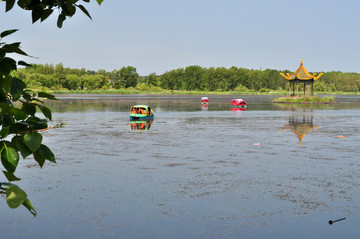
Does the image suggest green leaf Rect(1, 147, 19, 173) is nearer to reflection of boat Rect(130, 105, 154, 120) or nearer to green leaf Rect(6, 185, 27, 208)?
green leaf Rect(6, 185, 27, 208)

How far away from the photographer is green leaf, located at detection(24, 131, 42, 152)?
6.32 feet

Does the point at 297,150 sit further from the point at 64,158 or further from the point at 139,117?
the point at 139,117

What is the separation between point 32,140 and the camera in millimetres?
1936

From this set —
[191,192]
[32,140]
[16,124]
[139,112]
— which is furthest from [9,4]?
[139,112]

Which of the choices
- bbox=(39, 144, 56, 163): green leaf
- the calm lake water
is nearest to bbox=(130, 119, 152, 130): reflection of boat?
the calm lake water

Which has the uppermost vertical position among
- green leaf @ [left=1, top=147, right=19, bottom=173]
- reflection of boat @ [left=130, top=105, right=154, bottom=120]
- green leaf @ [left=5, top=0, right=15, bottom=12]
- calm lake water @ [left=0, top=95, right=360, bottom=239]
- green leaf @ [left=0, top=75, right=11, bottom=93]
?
green leaf @ [left=5, top=0, right=15, bottom=12]

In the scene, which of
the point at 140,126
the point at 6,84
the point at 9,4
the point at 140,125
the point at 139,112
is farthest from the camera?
the point at 139,112

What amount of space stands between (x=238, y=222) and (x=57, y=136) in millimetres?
19892

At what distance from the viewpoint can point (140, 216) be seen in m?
9.95

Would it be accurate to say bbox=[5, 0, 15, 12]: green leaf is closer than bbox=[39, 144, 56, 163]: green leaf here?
No

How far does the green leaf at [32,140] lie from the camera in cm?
193

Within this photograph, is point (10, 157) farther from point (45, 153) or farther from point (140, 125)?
point (140, 125)

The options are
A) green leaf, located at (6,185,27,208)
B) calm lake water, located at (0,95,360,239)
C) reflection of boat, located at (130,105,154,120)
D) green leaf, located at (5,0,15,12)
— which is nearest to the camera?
green leaf, located at (6,185,27,208)

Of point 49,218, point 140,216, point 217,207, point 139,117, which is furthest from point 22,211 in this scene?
point 139,117
